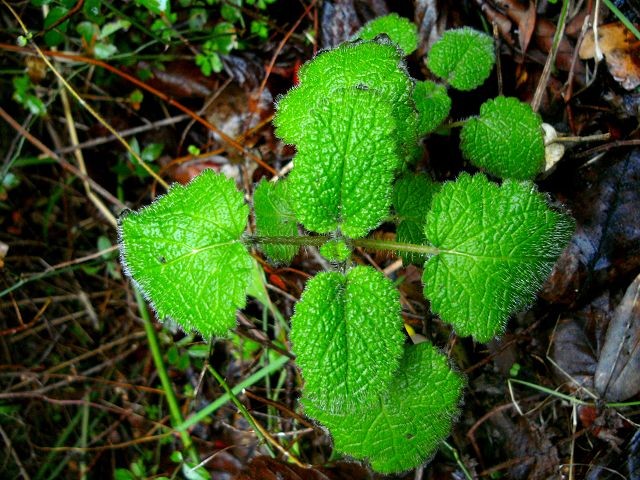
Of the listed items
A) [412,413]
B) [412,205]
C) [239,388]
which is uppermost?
[412,205]

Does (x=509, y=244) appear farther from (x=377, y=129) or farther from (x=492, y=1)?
(x=492, y=1)

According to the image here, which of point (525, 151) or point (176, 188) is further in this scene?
point (525, 151)

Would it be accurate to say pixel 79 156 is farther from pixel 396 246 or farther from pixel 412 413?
pixel 412 413

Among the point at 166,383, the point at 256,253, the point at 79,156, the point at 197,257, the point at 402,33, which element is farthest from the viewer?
the point at 79,156

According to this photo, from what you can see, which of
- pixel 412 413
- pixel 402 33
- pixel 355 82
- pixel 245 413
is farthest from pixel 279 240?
pixel 402 33

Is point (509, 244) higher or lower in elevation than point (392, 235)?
higher

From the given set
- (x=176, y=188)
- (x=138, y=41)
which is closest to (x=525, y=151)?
(x=176, y=188)

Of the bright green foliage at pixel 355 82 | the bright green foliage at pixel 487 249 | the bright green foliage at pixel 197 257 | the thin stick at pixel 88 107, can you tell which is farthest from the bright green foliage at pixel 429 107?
the thin stick at pixel 88 107
